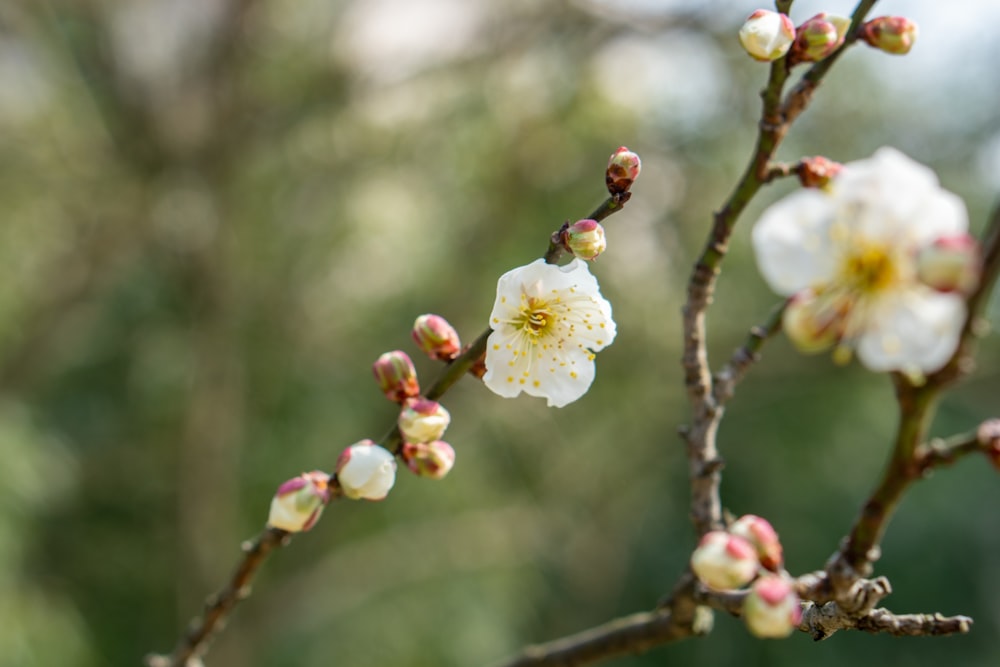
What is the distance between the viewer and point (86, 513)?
5.63m

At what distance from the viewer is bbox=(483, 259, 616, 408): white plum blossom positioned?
732 mm

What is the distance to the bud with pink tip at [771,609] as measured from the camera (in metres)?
0.50

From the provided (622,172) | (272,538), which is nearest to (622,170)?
(622,172)

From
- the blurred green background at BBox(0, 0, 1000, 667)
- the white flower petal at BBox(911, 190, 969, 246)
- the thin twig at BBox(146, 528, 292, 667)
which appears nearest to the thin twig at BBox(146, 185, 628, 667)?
the thin twig at BBox(146, 528, 292, 667)

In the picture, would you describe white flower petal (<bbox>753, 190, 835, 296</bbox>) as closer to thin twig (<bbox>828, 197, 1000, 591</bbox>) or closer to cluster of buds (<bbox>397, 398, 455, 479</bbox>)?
thin twig (<bbox>828, 197, 1000, 591</bbox>)

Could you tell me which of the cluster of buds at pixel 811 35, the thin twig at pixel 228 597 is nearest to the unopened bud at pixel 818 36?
the cluster of buds at pixel 811 35

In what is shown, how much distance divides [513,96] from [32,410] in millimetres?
2719

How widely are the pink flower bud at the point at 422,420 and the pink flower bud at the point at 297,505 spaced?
7 cm

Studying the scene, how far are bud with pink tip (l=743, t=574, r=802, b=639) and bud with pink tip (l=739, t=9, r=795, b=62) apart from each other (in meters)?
0.38

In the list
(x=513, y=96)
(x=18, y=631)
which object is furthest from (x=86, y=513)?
(x=513, y=96)

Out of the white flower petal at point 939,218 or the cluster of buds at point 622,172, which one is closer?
the white flower petal at point 939,218

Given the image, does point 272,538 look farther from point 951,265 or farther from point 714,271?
point 951,265

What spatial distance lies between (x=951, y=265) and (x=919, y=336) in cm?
5

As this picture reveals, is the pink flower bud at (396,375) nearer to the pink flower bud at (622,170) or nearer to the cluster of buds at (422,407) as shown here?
the cluster of buds at (422,407)
